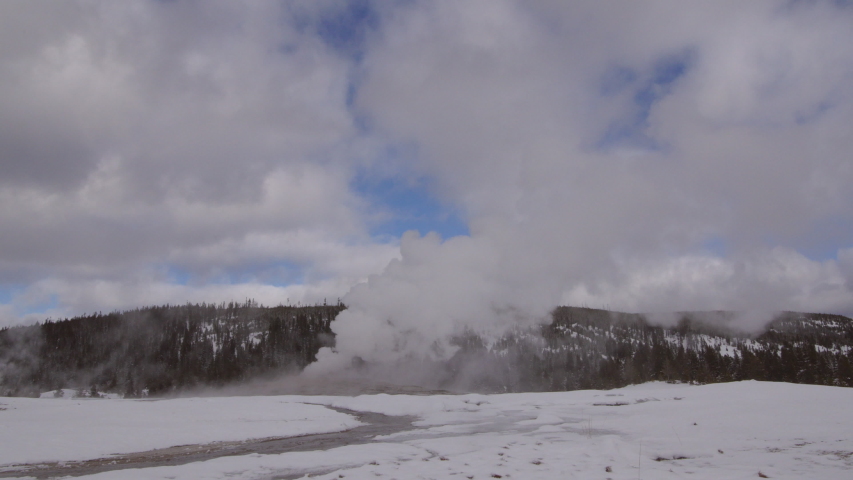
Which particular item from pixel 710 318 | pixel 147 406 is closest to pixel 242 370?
pixel 147 406

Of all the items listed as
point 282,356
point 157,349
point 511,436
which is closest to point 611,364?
point 282,356

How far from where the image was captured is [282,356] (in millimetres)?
82062

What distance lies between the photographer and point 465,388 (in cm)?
7031

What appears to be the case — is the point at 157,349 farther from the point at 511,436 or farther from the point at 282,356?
the point at 511,436

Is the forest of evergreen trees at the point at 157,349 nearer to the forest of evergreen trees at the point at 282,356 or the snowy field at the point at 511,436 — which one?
the forest of evergreen trees at the point at 282,356

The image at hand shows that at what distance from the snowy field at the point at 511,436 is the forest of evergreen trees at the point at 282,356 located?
43795 millimetres

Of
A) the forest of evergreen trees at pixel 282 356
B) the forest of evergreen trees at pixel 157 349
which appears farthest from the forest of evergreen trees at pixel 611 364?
the forest of evergreen trees at pixel 157 349

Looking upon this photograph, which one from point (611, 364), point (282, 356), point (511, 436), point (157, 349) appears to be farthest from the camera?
point (157, 349)

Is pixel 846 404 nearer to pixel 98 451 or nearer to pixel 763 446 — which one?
pixel 763 446

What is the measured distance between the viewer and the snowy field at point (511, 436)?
1068cm

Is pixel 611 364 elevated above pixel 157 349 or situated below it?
above

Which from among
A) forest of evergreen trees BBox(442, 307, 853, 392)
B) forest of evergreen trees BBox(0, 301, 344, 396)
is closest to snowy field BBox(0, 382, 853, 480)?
forest of evergreen trees BBox(442, 307, 853, 392)

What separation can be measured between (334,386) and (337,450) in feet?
141

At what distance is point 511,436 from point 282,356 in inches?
2831
